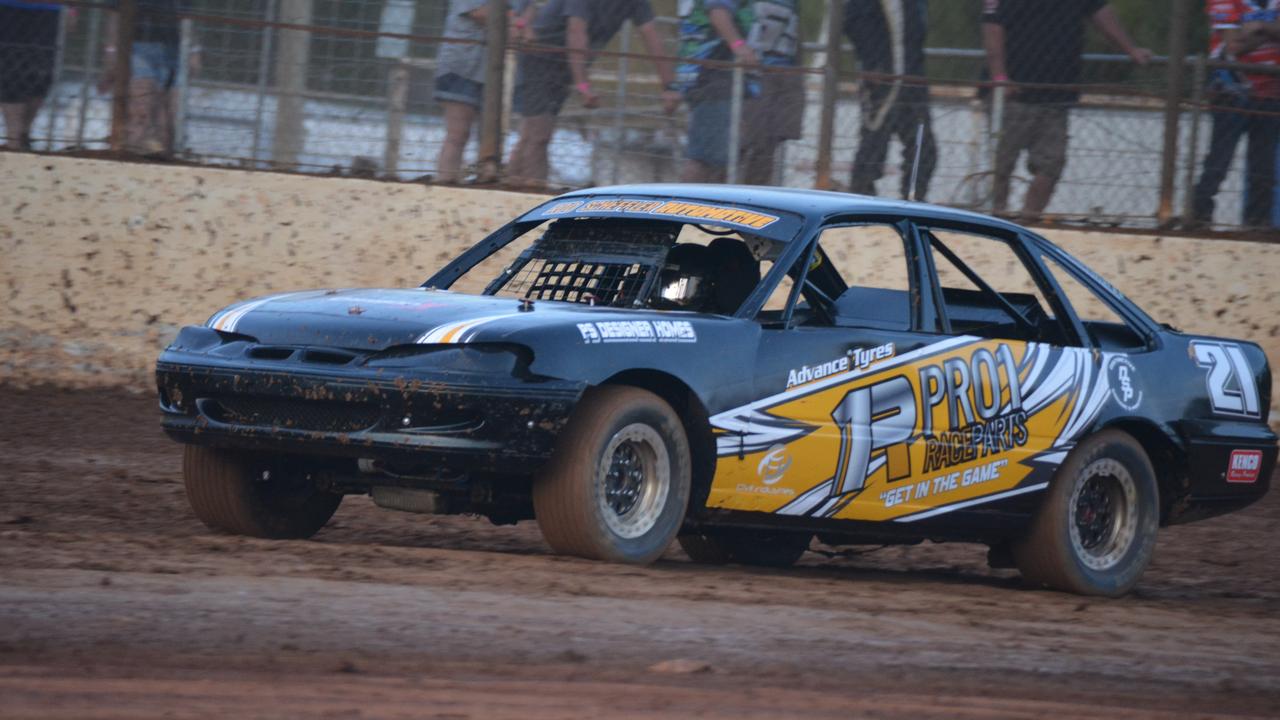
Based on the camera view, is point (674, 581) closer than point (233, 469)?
Yes

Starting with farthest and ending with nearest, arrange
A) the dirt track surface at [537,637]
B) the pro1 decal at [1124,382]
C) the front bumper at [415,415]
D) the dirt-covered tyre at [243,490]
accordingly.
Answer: the pro1 decal at [1124,382] < the dirt-covered tyre at [243,490] < the front bumper at [415,415] < the dirt track surface at [537,637]

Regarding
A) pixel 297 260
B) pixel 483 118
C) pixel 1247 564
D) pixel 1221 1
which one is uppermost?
pixel 1221 1

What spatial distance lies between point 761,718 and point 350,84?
805cm

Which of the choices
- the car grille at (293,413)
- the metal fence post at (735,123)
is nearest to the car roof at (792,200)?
the car grille at (293,413)

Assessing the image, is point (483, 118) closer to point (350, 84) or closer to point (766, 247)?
point (350, 84)

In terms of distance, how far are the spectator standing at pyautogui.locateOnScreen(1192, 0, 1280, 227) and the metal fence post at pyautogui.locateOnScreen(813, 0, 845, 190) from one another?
7.56ft

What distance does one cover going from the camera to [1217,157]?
1170 cm

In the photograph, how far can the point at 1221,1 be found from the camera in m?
11.8

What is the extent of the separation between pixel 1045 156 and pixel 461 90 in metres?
3.62

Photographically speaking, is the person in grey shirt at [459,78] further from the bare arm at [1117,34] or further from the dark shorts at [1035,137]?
the bare arm at [1117,34]

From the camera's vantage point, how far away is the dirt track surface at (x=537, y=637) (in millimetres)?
3961

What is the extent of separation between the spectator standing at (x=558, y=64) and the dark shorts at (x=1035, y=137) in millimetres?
→ 2061

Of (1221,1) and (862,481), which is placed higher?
(1221,1)

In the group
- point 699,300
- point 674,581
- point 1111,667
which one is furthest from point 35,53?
point 1111,667
